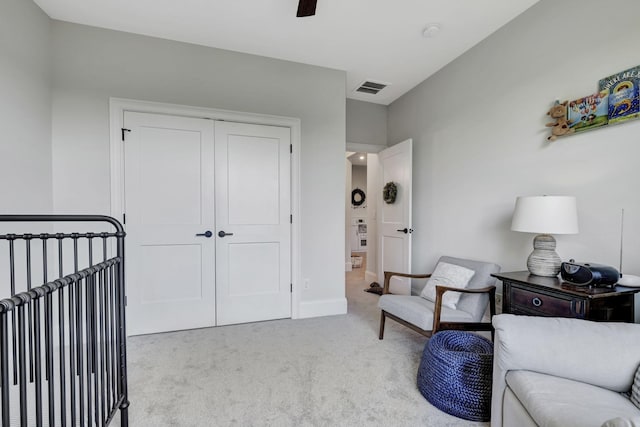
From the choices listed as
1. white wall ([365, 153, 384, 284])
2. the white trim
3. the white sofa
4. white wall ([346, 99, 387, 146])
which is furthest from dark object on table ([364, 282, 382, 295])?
the white sofa

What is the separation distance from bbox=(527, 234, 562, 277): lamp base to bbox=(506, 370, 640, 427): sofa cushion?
90cm

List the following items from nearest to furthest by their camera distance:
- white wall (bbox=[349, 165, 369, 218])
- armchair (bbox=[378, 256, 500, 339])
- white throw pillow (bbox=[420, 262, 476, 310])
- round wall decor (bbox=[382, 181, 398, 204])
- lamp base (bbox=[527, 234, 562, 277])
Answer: lamp base (bbox=[527, 234, 562, 277])
armchair (bbox=[378, 256, 500, 339])
white throw pillow (bbox=[420, 262, 476, 310])
round wall decor (bbox=[382, 181, 398, 204])
white wall (bbox=[349, 165, 369, 218])

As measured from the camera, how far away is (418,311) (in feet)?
7.59

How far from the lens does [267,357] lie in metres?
2.37

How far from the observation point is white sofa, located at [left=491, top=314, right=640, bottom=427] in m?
1.15

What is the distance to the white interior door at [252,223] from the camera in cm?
300

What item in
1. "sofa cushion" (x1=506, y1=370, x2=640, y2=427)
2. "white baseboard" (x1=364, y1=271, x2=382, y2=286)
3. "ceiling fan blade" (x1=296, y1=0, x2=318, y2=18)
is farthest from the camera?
"white baseboard" (x1=364, y1=271, x2=382, y2=286)

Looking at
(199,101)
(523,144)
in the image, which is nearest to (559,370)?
(523,144)

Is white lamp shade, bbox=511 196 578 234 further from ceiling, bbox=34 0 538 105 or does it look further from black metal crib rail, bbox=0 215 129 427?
black metal crib rail, bbox=0 215 129 427

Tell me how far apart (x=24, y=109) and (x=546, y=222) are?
145 inches

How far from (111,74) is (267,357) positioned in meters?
2.76

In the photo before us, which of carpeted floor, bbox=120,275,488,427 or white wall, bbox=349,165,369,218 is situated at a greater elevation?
white wall, bbox=349,165,369,218

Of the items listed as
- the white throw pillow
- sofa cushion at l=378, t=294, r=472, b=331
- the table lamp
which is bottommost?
sofa cushion at l=378, t=294, r=472, b=331

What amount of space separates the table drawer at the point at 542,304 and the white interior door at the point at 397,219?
5.31 ft
